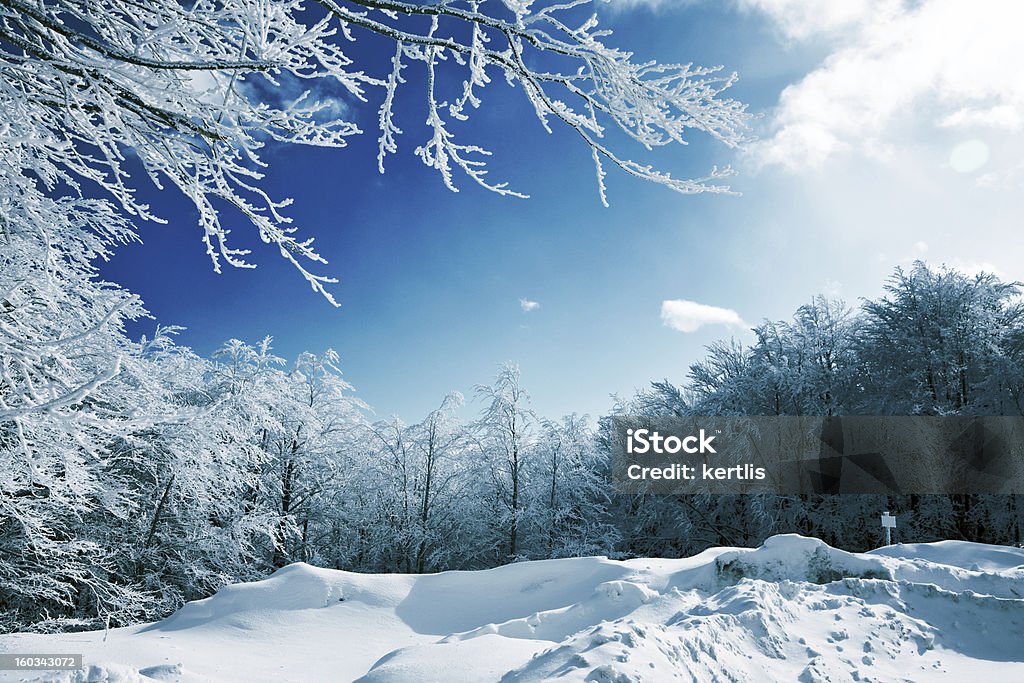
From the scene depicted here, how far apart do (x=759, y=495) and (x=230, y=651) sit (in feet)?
44.0

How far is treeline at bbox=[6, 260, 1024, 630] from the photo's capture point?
1050 centimetres

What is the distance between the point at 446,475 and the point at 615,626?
15.3 m

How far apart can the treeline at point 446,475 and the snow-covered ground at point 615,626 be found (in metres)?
3.71

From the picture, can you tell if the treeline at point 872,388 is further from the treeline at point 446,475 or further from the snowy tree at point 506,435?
the snowy tree at point 506,435

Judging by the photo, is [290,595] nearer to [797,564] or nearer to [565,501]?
[797,564]

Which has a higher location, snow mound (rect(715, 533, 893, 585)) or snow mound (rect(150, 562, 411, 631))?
snow mound (rect(715, 533, 893, 585))

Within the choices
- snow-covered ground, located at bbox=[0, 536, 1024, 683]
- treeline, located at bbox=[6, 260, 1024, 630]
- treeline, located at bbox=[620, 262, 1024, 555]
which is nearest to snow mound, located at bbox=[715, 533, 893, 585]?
snow-covered ground, located at bbox=[0, 536, 1024, 683]

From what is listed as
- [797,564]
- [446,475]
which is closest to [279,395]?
[446,475]

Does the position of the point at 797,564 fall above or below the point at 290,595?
above

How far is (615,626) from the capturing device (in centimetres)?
364

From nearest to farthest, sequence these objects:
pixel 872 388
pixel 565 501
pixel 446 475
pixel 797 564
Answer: pixel 797 564 < pixel 872 388 < pixel 565 501 < pixel 446 475

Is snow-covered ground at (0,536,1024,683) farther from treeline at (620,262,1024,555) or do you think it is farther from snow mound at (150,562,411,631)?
treeline at (620,262,1024,555)

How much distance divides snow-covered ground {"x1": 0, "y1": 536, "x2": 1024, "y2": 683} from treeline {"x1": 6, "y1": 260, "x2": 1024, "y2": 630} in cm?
371

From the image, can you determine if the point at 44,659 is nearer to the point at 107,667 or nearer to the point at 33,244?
the point at 107,667
